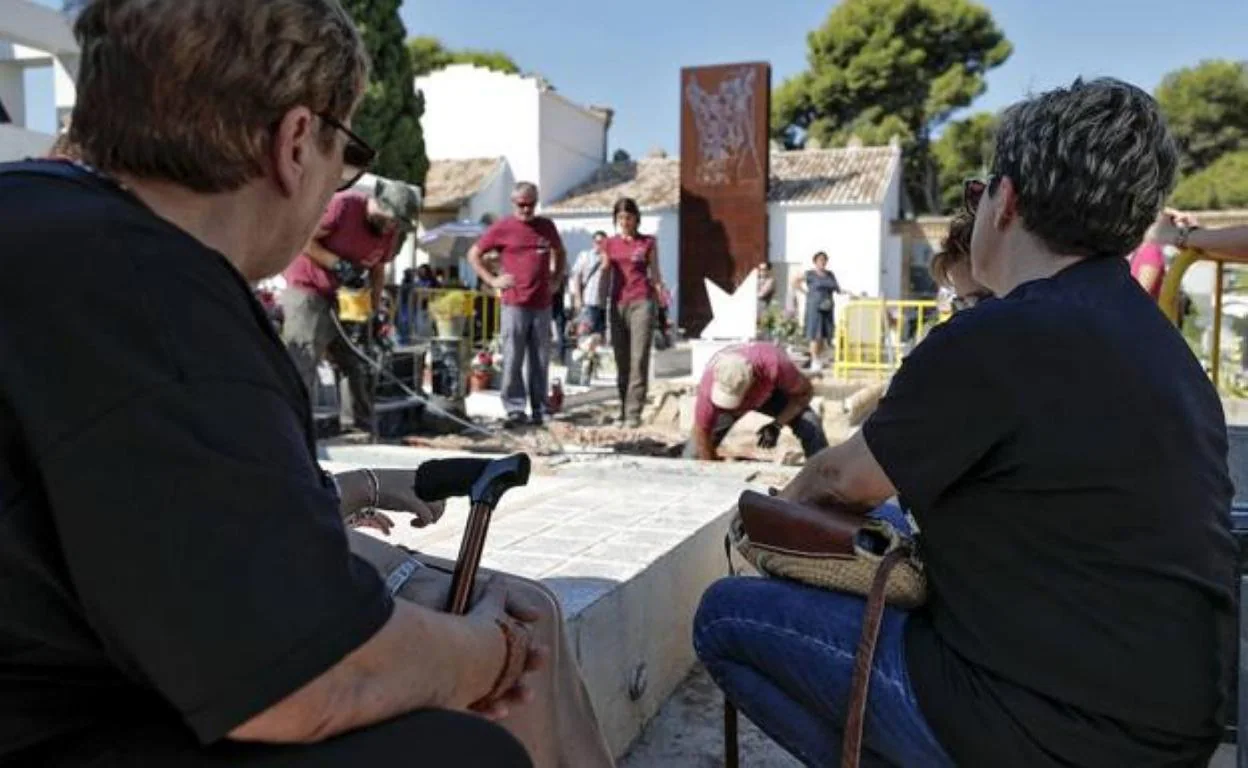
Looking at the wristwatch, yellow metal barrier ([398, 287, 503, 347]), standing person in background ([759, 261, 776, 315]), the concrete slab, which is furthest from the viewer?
standing person in background ([759, 261, 776, 315])

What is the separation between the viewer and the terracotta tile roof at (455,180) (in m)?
28.5

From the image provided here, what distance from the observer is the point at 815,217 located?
2803 cm

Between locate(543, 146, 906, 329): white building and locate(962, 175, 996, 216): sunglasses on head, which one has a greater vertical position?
locate(543, 146, 906, 329): white building

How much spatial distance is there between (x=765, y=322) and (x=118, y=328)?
13.8 meters

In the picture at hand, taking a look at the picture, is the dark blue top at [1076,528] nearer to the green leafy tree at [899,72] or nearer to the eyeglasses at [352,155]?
the eyeglasses at [352,155]

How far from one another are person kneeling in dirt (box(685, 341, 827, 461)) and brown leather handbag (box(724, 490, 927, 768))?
3.27 metres

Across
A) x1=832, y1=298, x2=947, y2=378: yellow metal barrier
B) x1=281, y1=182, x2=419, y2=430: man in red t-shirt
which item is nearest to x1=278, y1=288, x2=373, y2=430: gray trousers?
x1=281, y1=182, x2=419, y2=430: man in red t-shirt

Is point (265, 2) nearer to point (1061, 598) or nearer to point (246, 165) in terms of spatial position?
point (246, 165)

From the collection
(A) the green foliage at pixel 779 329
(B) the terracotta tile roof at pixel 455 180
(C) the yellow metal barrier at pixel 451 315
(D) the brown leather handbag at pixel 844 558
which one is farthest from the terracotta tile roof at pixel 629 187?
(D) the brown leather handbag at pixel 844 558

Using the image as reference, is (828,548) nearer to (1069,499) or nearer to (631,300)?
(1069,499)

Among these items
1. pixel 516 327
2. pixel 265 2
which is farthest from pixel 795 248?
pixel 265 2

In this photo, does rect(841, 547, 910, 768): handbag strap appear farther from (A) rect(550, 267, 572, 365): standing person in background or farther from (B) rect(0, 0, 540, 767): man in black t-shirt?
(A) rect(550, 267, 572, 365): standing person in background

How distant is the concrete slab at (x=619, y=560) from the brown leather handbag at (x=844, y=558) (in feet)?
1.19

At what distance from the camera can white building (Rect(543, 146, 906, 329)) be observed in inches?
1097
